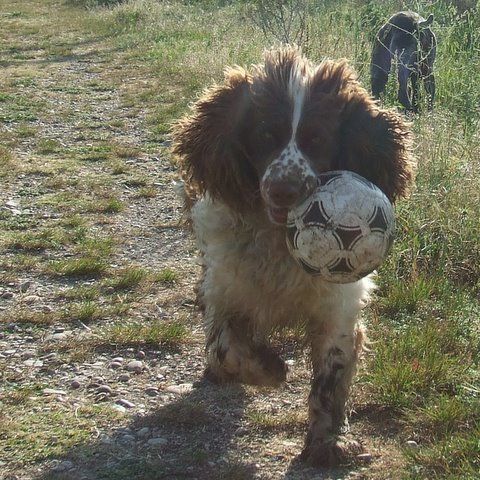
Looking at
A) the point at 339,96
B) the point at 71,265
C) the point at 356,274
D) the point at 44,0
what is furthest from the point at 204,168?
the point at 44,0

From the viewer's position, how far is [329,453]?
138 inches

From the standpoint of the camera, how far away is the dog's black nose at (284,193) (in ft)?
10.9

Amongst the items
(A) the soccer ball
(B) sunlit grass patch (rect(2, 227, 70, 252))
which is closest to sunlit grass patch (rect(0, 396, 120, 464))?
(A) the soccer ball

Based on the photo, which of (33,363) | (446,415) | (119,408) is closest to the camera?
(446,415)

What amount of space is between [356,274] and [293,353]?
135 cm

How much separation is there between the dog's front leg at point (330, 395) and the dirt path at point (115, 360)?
0.08 m

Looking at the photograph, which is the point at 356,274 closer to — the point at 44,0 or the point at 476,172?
the point at 476,172

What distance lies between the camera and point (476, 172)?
5582mm

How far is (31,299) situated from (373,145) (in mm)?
2473

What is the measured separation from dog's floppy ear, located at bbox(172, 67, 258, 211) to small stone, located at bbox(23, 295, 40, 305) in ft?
5.31

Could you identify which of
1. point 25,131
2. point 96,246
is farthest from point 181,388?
point 25,131

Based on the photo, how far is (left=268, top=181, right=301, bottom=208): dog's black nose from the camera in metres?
3.31

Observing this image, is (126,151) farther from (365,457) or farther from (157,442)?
(365,457)

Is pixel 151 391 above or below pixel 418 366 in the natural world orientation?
below
